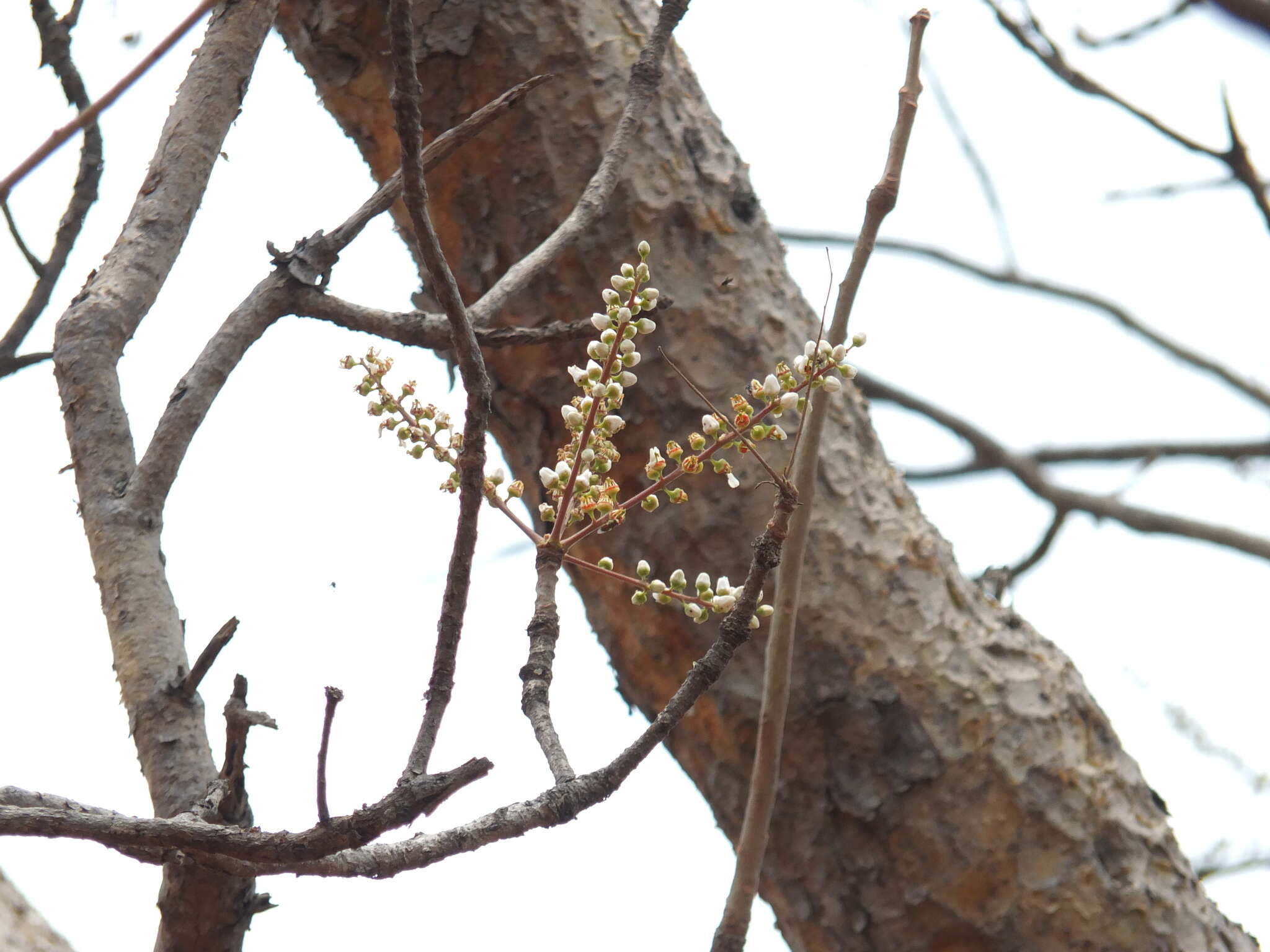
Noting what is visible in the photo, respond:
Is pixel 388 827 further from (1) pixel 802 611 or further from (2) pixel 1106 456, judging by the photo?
(2) pixel 1106 456

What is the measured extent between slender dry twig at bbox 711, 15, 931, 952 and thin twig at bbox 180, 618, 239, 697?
1.70 ft

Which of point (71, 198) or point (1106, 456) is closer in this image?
point (71, 198)

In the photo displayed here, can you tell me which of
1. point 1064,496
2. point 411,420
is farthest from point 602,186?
point 1064,496

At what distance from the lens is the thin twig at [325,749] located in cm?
55

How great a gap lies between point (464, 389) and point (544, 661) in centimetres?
25

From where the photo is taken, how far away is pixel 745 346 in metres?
1.75

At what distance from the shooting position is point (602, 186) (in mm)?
1264

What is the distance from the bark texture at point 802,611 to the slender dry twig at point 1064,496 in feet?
1.05

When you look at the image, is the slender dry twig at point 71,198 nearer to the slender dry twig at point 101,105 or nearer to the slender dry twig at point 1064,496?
the slender dry twig at point 101,105

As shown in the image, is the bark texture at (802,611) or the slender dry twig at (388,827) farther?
the bark texture at (802,611)

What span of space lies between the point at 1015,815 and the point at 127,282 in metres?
1.40

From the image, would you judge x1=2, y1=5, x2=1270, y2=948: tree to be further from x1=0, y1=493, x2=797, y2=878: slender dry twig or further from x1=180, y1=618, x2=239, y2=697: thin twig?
x1=0, y1=493, x2=797, y2=878: slender dry twig

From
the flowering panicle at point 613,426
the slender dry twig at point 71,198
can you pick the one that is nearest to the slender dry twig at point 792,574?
the flowering panicle at point 613,426

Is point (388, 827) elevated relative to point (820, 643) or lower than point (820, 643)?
lower
